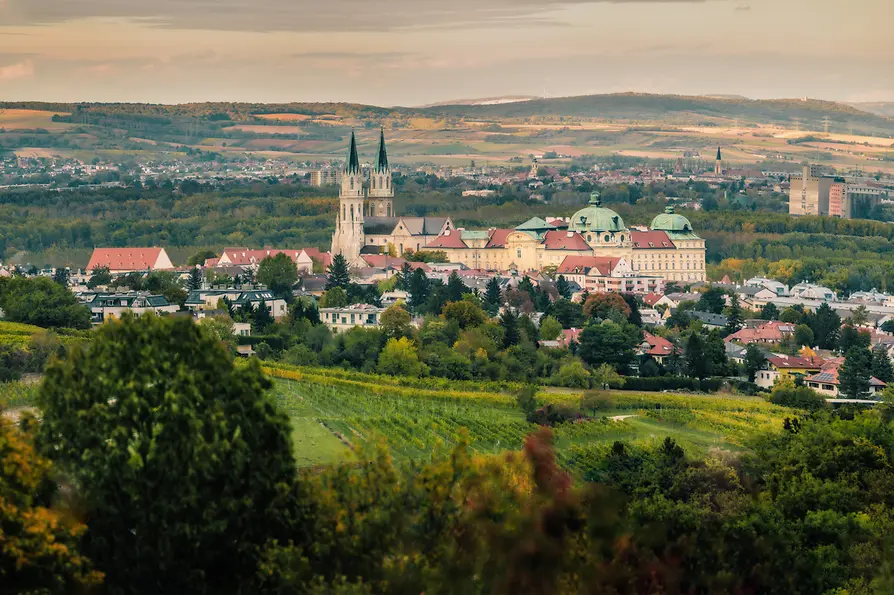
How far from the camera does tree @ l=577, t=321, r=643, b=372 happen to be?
50.3 meters

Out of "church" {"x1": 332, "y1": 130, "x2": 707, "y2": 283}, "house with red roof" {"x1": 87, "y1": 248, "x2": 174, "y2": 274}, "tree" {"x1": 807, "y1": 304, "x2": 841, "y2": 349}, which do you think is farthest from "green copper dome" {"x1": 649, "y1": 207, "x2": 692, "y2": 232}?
"tree" {"x1": 807, "y1": 304, "x2": 841, "y2": 349}

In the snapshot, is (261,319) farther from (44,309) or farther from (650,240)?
(650,240)

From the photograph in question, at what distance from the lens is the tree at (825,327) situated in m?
58.8

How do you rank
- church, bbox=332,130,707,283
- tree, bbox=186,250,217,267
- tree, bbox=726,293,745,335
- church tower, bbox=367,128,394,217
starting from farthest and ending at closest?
church tower, bbox=367,128,394,217 < church, bbox=332,130,707,283 < tree, bbox=186,250,217,267 < tree, bbox=726,293,745,335

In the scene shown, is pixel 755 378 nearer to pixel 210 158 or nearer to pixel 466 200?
pixel 466 200

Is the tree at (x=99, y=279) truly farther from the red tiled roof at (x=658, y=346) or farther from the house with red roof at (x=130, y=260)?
the red tiled roof at (x=658, y=346)

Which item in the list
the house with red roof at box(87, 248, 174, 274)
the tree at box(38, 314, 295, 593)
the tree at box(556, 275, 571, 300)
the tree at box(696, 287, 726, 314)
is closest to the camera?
the tree at box(38, 314, 295, 593)

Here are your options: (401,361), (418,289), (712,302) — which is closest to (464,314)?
(401,361)

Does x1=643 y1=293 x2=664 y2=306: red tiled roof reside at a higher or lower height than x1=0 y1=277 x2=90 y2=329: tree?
lower

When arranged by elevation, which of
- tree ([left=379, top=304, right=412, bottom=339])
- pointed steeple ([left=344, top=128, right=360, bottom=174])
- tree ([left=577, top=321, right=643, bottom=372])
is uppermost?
pointed steeple ([left=344, top=128, right=360, bottom=174])

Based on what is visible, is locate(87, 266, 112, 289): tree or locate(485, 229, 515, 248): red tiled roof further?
locate(485, 229, 515, 248): red tiled roof

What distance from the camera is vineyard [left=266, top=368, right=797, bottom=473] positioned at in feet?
108

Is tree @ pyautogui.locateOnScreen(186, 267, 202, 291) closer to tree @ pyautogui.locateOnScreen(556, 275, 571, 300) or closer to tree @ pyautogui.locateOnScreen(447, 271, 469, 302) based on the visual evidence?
tree @ pyautogui.locateOnScreen(447, 271, 469, 302)

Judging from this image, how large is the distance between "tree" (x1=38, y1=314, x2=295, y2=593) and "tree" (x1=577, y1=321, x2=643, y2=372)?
32.1m
